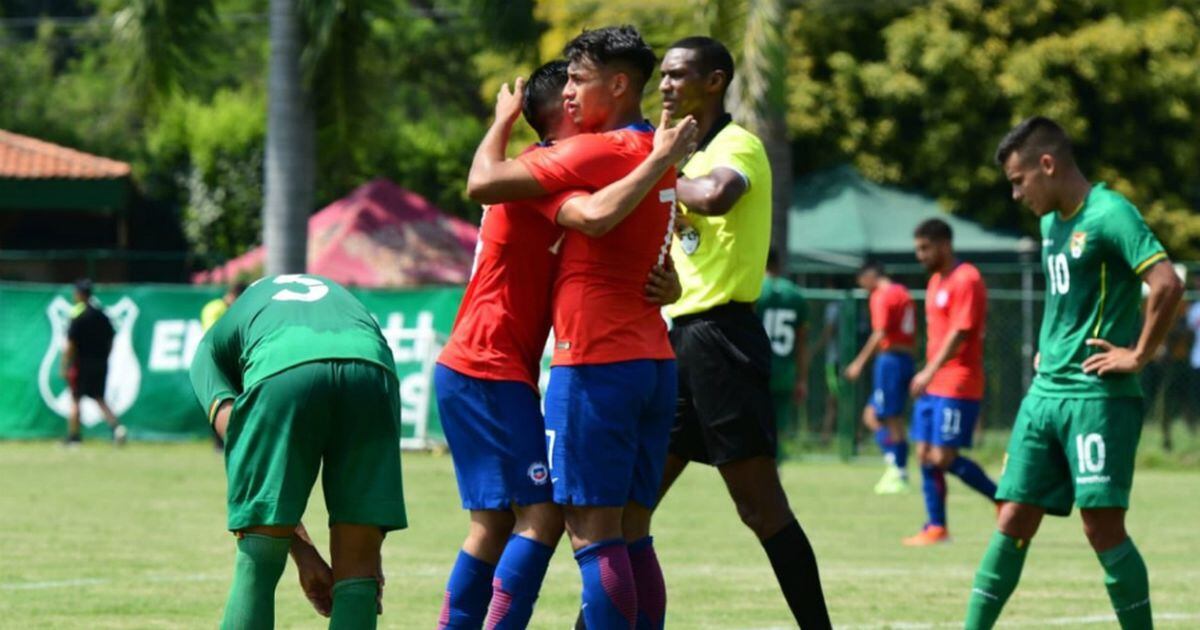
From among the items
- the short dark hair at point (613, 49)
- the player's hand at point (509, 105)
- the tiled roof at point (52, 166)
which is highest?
the tiled roof at point (52, 166)

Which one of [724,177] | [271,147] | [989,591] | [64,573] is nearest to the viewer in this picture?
[724,177]

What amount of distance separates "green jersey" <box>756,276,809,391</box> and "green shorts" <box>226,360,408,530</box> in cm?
1269

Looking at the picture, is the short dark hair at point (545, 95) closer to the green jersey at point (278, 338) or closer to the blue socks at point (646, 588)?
the green jersey at point (278, 338)

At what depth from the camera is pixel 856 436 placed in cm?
2562

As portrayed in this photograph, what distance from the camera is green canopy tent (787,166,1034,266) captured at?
3088 centimetres

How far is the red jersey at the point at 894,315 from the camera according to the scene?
60.9 ft

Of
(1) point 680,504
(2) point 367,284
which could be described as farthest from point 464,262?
(1) point 680,504

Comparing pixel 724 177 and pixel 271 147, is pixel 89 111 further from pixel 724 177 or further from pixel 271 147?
pixel 724 177

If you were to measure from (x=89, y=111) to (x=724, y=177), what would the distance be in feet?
155

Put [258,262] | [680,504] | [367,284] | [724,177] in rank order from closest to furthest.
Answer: [724,177] → [680,504] → [367,284] → [258,262]

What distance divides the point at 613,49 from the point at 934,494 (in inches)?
326

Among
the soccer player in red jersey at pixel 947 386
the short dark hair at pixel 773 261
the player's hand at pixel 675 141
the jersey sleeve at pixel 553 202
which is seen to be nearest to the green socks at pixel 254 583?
the jersey sleeve at pixel 553 202

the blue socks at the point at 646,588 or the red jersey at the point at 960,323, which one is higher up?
the red jersey at the point at 960,323

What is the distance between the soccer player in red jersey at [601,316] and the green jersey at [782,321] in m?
12.2
